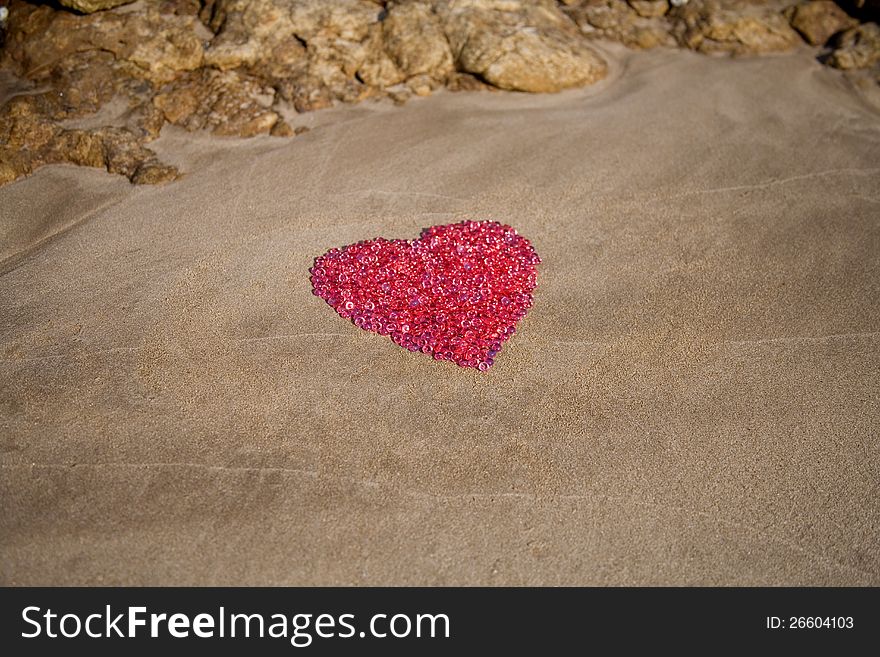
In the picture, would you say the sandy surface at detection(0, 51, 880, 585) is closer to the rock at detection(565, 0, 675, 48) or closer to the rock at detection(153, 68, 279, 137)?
the rock at detection(153, 68, 279, 137)

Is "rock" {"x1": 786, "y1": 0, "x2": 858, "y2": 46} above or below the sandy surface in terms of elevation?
above

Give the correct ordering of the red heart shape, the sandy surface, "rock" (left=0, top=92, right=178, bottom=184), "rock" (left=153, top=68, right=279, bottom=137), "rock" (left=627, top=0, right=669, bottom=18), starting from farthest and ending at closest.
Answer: "rock" (left=627, top=0, right=669, bottom=18)
"rock" (left=153, top=68, right=279, bottom=137)
"rock" (left=0, top=92, right=178, bottom=184)
the red heart shape
the sandy surface

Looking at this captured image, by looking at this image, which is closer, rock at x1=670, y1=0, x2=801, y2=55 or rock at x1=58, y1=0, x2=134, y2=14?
rock at x1=58, y1=0, x2=134, y2=14

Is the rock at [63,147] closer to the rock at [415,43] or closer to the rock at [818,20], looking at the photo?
the rock at [415,43]

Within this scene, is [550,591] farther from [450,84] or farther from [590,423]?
[450,84]

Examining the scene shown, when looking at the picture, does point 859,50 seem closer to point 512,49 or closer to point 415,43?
point 512,49

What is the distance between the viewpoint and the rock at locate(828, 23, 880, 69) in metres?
8.79

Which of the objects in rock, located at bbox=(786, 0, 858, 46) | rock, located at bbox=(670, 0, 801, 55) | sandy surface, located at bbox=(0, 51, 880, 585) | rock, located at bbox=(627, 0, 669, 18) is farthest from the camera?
rock, located at bbox=(627, 0, 669, 18)

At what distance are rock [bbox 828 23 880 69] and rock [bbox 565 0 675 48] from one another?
2081 mm

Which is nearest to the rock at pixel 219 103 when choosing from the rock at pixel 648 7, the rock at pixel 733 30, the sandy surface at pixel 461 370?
the sandy surface at pixel 461 370

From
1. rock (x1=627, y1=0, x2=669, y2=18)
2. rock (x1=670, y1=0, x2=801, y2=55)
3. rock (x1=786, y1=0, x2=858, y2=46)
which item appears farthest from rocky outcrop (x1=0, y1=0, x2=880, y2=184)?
rock (x1=627, y1=0, x2=669, y2=18)

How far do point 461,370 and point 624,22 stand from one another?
6454 millimetres

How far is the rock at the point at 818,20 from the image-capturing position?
366 inches

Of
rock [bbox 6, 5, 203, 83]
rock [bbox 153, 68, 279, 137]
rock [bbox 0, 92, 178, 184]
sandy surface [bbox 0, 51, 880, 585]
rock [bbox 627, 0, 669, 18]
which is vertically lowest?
sandy surface [bbox 0, 51, 880, 585]
